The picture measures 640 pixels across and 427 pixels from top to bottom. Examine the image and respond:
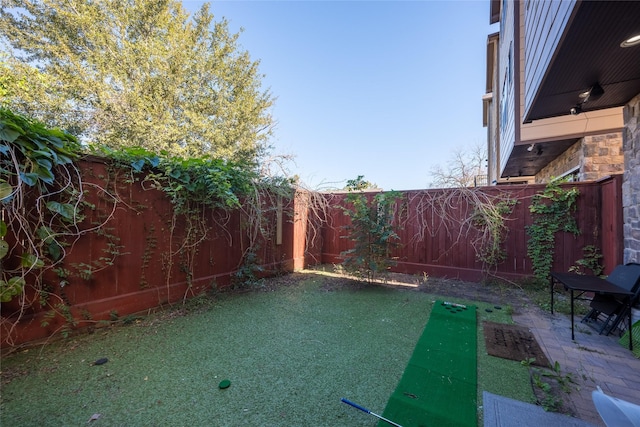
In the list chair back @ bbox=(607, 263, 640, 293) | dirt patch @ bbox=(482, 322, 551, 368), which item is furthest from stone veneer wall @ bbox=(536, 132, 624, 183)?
dirt patch @ bbox=(482, 322, 551, 368)

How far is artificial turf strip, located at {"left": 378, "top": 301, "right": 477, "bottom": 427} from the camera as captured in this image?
1.55m

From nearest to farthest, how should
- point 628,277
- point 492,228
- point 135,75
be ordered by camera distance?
point 628,277, point 492,228, point 135,75

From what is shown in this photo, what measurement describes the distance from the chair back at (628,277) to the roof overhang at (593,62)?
1920mm

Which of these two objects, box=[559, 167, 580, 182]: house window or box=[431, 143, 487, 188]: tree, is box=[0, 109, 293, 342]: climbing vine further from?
box=[431, 143, 487, 188]: tree

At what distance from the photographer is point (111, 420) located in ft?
4.88

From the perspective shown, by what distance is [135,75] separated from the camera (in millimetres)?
9758

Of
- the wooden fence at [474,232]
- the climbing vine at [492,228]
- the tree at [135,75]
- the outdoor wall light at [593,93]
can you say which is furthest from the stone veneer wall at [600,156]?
the tree at [135,75]

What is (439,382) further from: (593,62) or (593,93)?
(593,93)

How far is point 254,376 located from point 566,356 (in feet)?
8.71

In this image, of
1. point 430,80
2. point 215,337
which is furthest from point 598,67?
point 430,80

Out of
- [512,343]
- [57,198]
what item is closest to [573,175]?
[512,343]

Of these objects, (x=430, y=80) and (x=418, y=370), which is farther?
(x=430, y=80)

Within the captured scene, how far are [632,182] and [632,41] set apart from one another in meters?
1.81

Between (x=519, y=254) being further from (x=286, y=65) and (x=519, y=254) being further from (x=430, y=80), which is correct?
(x=286, y=65)
